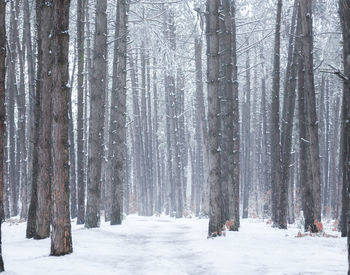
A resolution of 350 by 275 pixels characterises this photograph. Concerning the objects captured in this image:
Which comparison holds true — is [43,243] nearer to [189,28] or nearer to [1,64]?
[1,64]

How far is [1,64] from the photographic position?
5.94 metres

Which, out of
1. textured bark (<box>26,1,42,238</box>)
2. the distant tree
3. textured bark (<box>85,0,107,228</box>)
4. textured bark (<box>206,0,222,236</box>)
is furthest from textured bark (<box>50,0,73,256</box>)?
textured bark (<box>85,0,107,228</box>)

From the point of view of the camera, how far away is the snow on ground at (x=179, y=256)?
250 inches

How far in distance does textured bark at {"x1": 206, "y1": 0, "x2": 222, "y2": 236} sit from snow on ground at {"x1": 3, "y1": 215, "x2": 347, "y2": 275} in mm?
613

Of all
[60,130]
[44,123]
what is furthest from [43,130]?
[60,130]

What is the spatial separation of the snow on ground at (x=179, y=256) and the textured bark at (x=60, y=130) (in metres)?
0.54

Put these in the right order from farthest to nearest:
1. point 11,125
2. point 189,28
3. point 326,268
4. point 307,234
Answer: point 189,28
point 11,125
point 307,234
point 326,268

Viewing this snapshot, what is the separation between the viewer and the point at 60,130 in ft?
24.0

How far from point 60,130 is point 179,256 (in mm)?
3137

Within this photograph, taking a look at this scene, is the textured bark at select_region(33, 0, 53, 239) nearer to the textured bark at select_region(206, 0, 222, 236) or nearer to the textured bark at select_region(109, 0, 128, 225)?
the textured bark at select_region(206, 0, 222, 236)

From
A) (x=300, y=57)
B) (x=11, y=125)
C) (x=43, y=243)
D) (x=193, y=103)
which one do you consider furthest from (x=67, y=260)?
(x=193, y=103)

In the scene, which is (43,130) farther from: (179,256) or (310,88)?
(310,88)

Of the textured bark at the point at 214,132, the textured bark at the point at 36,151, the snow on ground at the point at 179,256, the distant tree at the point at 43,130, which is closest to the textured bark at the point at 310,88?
the snow on ground at the point at 179,256

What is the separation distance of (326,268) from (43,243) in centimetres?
551
